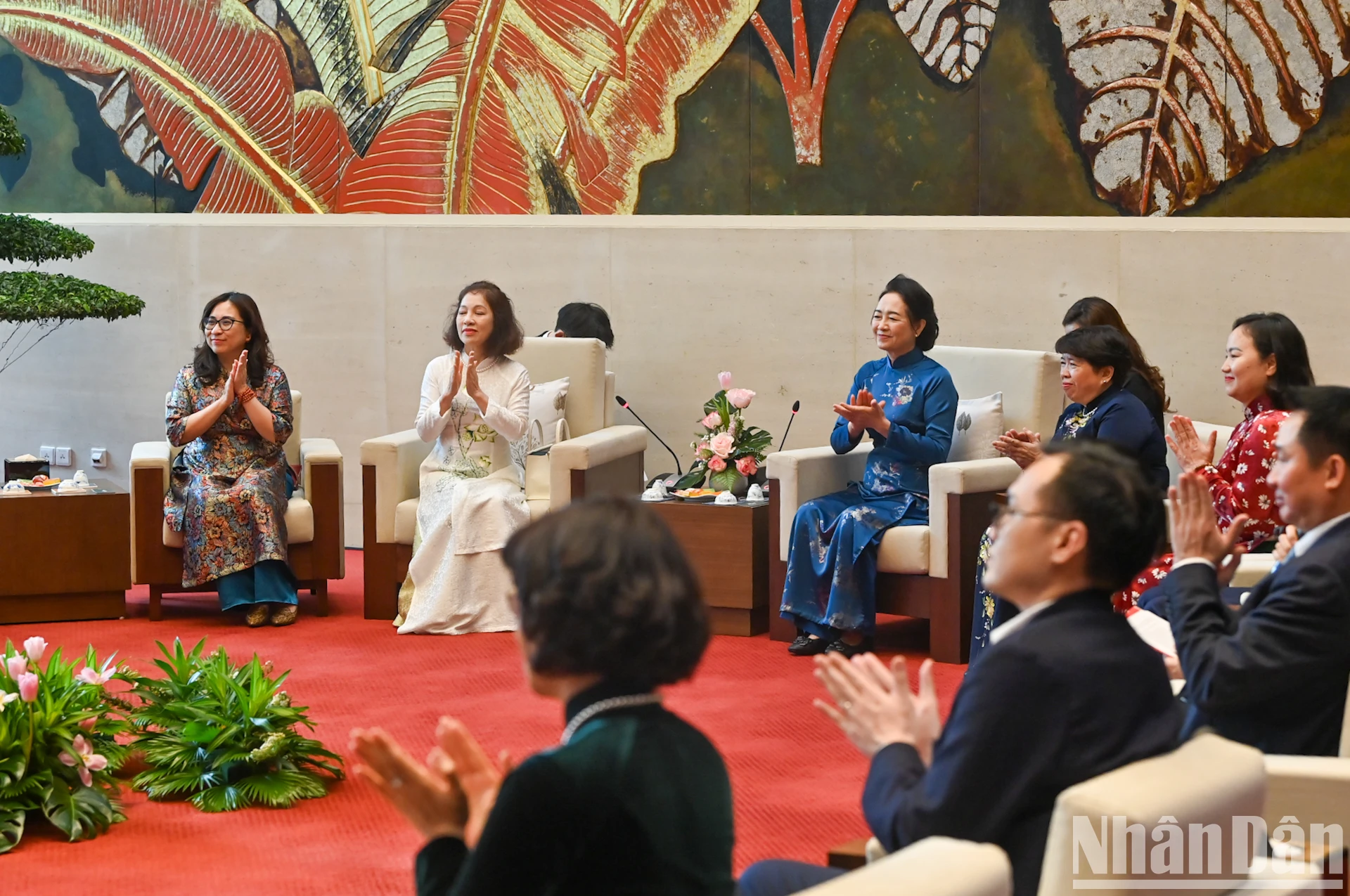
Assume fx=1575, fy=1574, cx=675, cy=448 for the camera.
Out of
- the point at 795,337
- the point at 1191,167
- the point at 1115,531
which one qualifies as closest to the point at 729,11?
the point at 795,337

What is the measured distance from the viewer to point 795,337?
6.64m

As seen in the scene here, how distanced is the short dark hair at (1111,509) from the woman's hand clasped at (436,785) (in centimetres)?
83

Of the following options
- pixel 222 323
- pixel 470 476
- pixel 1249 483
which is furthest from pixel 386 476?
pixel 1249 483

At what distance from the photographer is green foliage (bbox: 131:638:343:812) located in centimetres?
377

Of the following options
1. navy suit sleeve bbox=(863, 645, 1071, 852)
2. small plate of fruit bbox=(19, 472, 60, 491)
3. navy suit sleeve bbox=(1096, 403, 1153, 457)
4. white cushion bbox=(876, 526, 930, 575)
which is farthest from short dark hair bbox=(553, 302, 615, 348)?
navy suit sleeve bbox=(863, 645, 1071, 852)

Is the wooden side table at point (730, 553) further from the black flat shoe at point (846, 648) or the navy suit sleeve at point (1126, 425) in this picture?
the navy suit sleeve at point (1126, 425)

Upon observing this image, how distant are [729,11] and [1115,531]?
496cm

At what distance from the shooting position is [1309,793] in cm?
230

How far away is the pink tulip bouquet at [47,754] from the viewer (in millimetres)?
3492

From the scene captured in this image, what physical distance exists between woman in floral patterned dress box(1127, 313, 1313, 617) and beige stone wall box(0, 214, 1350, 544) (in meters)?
1.55

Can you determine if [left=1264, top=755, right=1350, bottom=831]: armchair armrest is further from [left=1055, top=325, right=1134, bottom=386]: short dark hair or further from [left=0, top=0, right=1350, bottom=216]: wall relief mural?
[left=0, top=0, right=1350, bottom=216]: wall relief mural

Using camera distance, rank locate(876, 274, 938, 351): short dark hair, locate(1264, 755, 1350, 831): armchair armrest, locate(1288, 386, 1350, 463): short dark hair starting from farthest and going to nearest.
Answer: locate(876, 274, 938, 351): short dark hair → locate(1288, 386, 1350, 463): short dark hair → locate(1264, 755, 1350, 831): armchair armrest

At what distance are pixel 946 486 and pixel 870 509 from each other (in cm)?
31

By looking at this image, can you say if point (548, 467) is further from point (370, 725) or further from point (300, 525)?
point (370, 725)
